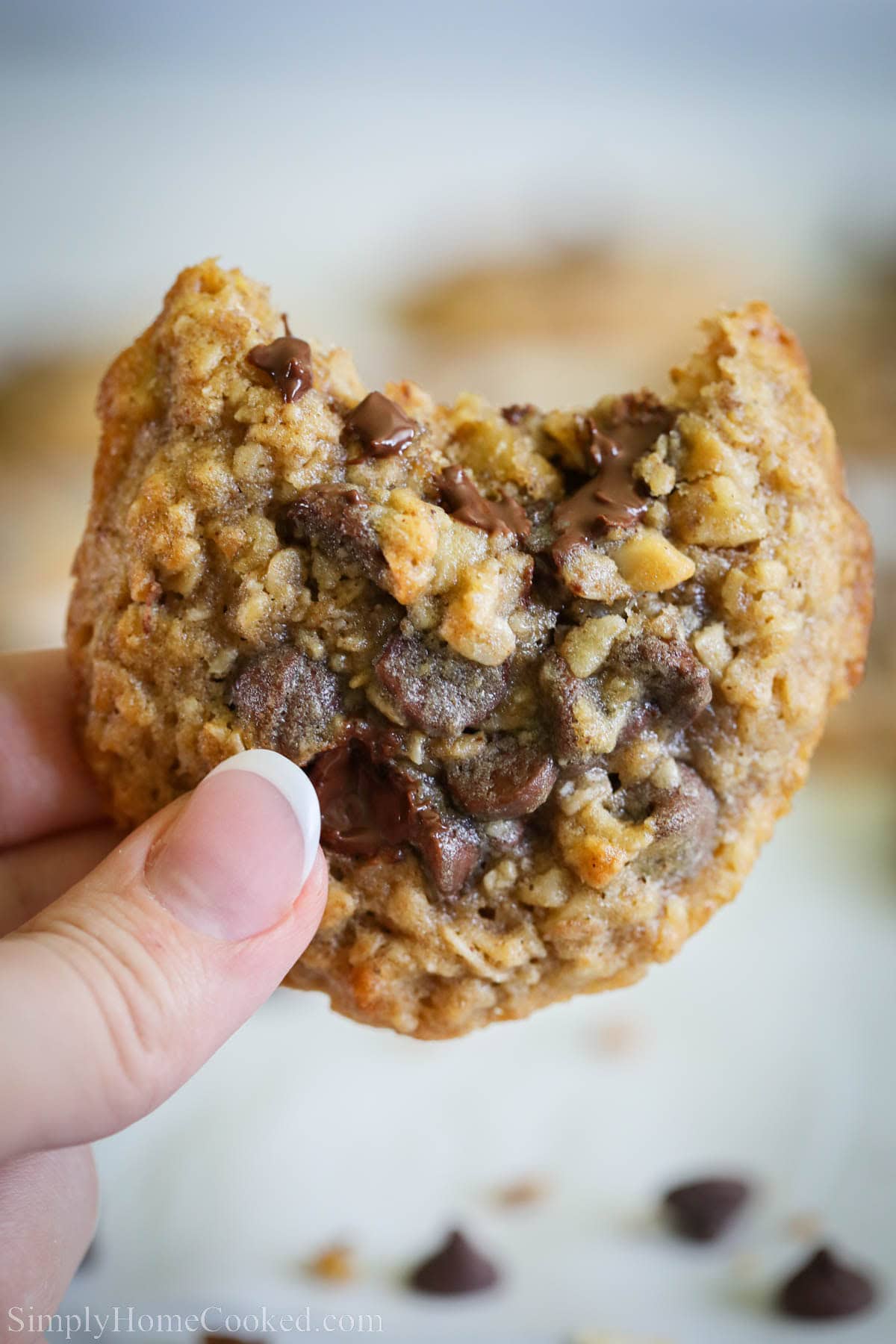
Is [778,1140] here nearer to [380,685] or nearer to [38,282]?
[380,685]

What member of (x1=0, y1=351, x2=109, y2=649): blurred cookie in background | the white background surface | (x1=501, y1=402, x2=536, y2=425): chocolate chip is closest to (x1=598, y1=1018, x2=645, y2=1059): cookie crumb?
the white background surface

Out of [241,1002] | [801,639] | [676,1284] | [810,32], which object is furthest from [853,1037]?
[810,32]

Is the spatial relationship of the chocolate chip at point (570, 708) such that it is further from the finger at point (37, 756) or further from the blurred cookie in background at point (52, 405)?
the blurred cookie in background at point (52, 405)

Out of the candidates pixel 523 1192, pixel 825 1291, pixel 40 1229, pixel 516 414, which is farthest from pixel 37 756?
pixel 825 1291

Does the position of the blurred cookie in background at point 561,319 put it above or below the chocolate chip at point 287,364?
below

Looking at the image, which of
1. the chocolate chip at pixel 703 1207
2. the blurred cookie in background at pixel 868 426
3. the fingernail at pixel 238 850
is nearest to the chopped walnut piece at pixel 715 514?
the fingernail at pixel 238 850

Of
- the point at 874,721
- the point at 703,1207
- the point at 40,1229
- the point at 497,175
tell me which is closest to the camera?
the point at 40,1229

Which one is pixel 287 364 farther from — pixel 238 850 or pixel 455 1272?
pixel 455 1272

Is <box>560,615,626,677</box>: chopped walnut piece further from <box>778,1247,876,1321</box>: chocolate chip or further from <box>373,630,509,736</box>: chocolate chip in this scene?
<box>778,1247,876,1321</box>: chocolate chip
